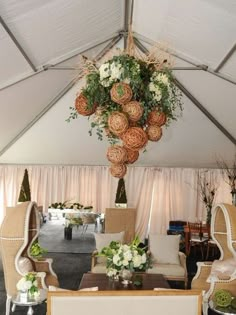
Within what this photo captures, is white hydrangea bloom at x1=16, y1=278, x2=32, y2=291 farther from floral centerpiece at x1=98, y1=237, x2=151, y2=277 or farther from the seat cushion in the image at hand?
the seat cushion

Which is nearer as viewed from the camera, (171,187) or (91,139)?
(91,139)

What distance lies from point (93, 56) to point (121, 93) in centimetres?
385

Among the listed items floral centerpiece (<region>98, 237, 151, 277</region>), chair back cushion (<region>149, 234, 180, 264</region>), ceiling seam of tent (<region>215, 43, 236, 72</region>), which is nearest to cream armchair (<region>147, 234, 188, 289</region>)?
chair back cushion (<region>149, 234, 180, 264</region>)

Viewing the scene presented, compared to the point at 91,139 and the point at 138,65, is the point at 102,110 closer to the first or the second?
the point at 138,65

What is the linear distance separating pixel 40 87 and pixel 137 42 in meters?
2.19

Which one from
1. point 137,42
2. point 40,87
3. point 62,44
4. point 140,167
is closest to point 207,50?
point 137,42

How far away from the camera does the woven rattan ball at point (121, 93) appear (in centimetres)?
332

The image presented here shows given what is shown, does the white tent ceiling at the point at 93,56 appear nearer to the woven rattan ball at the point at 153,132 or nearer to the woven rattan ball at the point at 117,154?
the woven rattan ball at the point at 153,132

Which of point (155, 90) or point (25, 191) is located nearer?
point (155, 90)

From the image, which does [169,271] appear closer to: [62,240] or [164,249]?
[164,249]

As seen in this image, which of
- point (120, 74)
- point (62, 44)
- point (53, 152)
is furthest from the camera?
point (53, 152)

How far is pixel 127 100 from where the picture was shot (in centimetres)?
338

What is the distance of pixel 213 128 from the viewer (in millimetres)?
8867

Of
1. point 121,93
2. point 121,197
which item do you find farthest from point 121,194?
point 121,93
